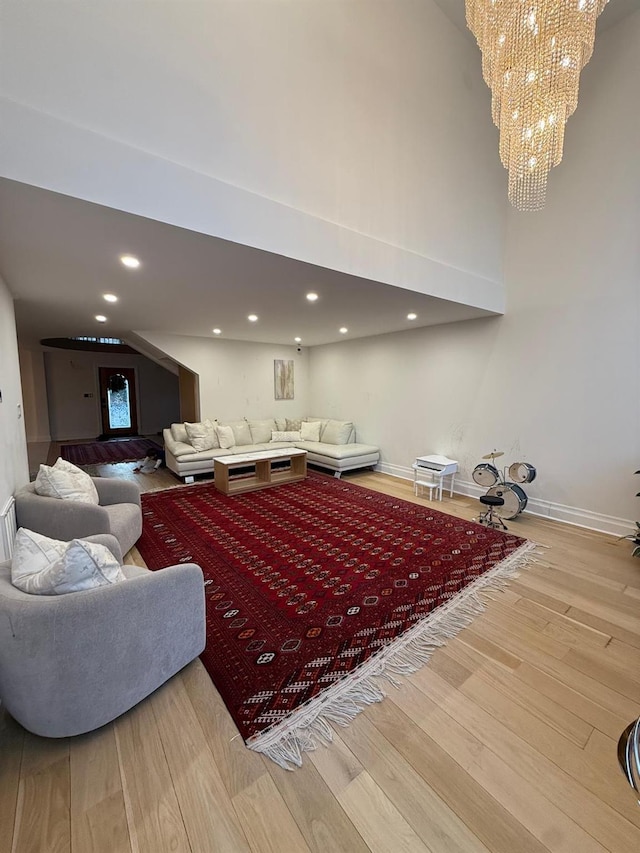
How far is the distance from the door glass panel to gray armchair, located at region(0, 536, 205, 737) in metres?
9.25

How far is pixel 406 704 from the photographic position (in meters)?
1.55

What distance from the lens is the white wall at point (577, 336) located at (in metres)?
3.11

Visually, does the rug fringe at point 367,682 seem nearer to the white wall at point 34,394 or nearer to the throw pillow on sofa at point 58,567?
the throw pillow on sofa at point 58,567

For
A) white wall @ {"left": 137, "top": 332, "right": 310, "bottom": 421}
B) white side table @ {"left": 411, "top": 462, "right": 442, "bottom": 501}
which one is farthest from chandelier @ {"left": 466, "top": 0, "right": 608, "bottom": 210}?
white wall @ {"left": 137, "top": 332, "right": 310, "bottom": 421}

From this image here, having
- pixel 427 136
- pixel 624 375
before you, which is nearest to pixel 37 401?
pixel 427 136

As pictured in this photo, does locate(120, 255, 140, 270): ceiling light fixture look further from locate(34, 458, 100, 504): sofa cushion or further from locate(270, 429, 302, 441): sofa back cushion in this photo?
locate(270, 429, 302, 441): sofa back cushion

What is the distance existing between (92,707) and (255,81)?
335 cm

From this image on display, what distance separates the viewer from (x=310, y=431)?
6.34m

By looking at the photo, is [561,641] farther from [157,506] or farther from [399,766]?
[157,506]

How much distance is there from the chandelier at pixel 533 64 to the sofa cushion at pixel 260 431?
4.89 m

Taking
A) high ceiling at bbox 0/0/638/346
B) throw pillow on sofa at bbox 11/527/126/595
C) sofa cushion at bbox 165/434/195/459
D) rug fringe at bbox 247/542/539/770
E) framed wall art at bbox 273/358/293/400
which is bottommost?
rug fringe at bbox 247/542/539/770

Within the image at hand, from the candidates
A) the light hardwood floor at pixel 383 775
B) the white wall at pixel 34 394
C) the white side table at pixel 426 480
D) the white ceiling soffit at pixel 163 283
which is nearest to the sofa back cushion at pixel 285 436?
the white ceiling soffit at pixel 163 283

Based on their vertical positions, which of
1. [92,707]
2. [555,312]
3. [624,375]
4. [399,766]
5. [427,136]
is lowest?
[399,766]

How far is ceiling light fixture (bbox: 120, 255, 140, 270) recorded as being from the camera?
93.9 inches
